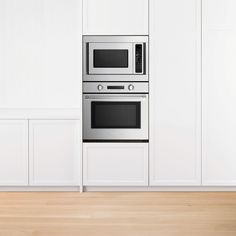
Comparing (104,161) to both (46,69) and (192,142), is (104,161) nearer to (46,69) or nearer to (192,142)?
(192,142)

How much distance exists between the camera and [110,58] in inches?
200

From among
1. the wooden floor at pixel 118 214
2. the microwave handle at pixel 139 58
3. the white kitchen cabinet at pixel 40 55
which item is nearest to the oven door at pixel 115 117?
the microwave handle at pixel 139 58

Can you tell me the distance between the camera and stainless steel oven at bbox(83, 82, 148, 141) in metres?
5.05

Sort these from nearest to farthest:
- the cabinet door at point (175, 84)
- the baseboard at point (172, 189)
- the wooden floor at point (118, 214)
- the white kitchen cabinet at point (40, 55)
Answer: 1. the wooden floor at point (118, 214)
2. the cabinet door at point (175, 84)
3. the baseboard at point (172, 189)
4. the white kitchen cabinet at point (40, 55)

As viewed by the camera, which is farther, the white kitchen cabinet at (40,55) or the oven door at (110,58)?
the white kitchen cabinet at (40,55)

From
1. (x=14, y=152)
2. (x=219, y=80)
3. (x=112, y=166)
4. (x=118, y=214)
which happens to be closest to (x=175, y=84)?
(x=219, y=80)

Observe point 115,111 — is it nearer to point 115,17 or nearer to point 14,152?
point 115,17

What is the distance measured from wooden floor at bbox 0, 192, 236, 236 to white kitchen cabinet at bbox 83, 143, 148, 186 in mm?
145

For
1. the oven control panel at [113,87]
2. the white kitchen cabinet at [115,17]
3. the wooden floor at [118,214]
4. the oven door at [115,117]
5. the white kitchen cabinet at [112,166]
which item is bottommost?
the wooden floor at [118,214]

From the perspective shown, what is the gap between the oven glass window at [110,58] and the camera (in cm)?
507

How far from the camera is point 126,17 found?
197 inches

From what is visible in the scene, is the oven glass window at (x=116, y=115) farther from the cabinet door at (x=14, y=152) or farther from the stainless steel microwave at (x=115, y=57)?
the cabinet door at (x=14, y=152)

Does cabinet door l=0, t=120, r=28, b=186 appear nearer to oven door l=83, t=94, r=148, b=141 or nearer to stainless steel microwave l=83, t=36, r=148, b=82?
oven door l=83, t=94, r=148, b=141

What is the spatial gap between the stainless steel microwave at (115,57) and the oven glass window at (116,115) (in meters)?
0.26
